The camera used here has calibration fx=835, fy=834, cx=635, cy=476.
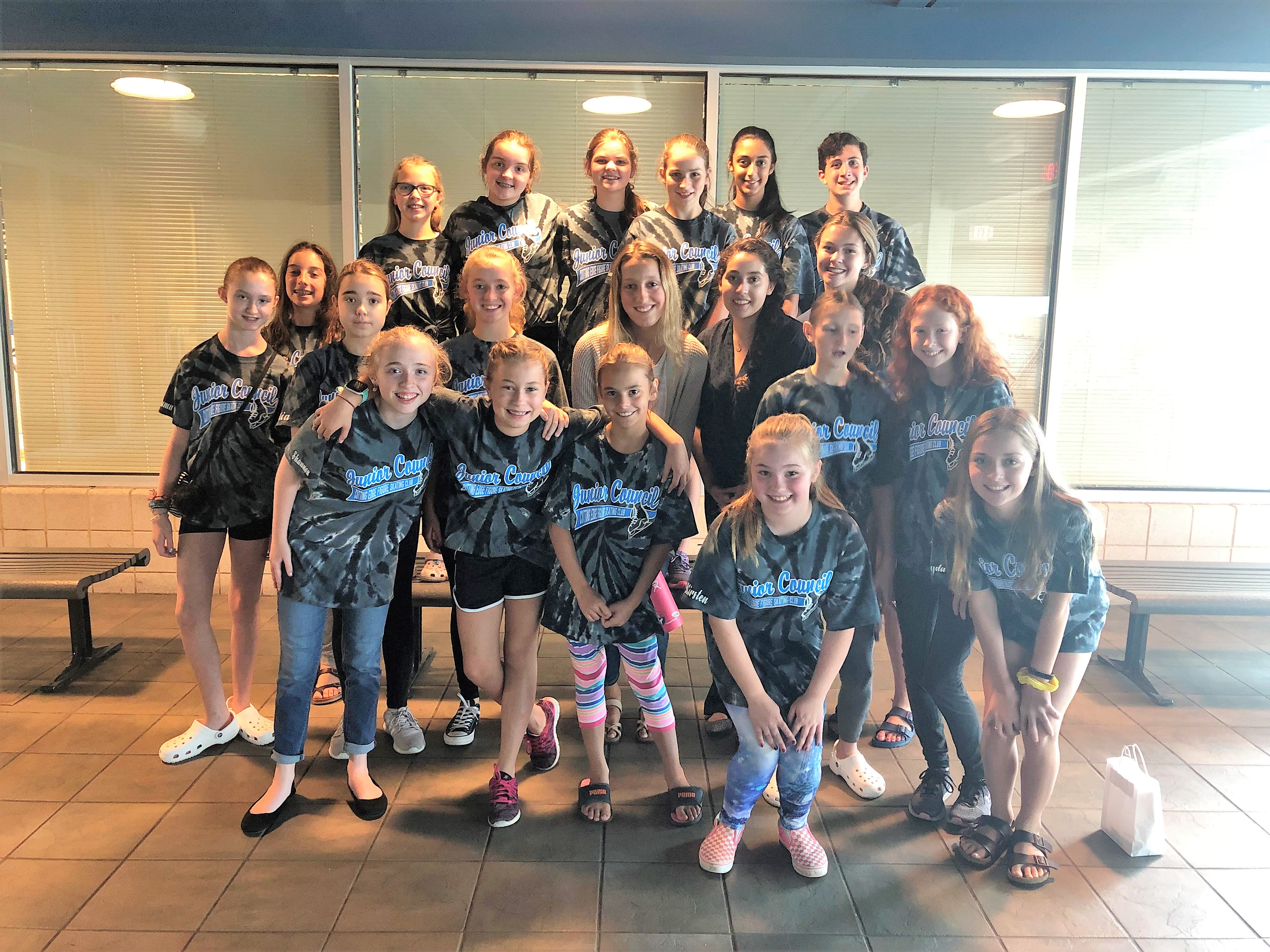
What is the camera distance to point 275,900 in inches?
76.1

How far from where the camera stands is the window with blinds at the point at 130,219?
4.03 metres

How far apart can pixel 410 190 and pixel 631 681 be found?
1788 millimetres

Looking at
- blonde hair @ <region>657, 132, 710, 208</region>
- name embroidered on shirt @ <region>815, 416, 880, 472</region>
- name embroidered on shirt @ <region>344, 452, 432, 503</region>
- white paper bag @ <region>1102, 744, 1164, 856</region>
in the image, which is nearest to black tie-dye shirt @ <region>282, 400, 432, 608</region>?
name embroidered on shirt @ <region>344, 452, 432, 503</region>

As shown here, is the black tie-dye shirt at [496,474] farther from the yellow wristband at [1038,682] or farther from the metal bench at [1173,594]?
the metal bench at [1173,594]

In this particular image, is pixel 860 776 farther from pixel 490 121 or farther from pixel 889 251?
pixel 490 121

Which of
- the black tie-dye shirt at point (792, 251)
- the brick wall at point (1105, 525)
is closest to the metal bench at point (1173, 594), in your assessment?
the brick wall at point (1105, 525)

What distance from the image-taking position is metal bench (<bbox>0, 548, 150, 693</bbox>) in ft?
10.4

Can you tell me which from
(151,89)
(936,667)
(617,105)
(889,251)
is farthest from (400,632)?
(151,89)

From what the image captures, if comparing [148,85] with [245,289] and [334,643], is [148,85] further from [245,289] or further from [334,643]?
[334,643]

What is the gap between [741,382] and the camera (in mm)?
2543

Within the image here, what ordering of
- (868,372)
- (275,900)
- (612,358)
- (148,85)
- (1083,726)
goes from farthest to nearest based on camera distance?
1. (148,85)
2. (1083,726)
3. (868,372)
4. (612,358)
5. (275,900)

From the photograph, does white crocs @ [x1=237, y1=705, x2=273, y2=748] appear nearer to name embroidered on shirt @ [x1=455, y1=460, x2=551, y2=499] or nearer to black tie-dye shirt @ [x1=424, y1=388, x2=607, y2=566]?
black tie-dye shirt @ [x1=424, y1=388, x2=607, y2=566]

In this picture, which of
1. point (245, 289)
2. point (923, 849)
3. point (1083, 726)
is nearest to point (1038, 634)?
point (923, 849)

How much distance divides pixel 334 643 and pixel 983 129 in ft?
12.4
